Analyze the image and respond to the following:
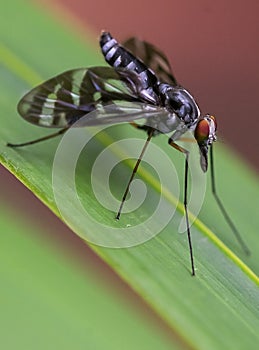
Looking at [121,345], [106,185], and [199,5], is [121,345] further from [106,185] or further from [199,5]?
[199,5]

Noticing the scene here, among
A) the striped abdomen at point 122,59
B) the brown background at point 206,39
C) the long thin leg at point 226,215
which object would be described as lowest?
the brown background at point 206,39

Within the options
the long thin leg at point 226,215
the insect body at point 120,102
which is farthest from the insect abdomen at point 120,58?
the long thin leg at point 226,215

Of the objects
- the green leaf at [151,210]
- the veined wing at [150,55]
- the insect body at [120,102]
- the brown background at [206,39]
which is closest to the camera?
the green leaf at [151,210]

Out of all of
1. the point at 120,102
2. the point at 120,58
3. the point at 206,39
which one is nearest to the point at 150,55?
the point at 120,58

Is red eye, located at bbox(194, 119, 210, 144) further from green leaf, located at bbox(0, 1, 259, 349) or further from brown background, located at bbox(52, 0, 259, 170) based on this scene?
brown background, located at bbox(52, 0, 259, 170)

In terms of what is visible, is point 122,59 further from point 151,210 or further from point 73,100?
point 151,210

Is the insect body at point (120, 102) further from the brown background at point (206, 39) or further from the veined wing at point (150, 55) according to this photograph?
the brown background at point (206, 39)

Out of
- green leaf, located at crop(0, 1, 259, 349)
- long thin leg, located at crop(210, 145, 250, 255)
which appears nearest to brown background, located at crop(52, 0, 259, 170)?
green leaf, located at crop(0, 1, 259, 349)

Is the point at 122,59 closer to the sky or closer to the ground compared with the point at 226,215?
closer to the sky
